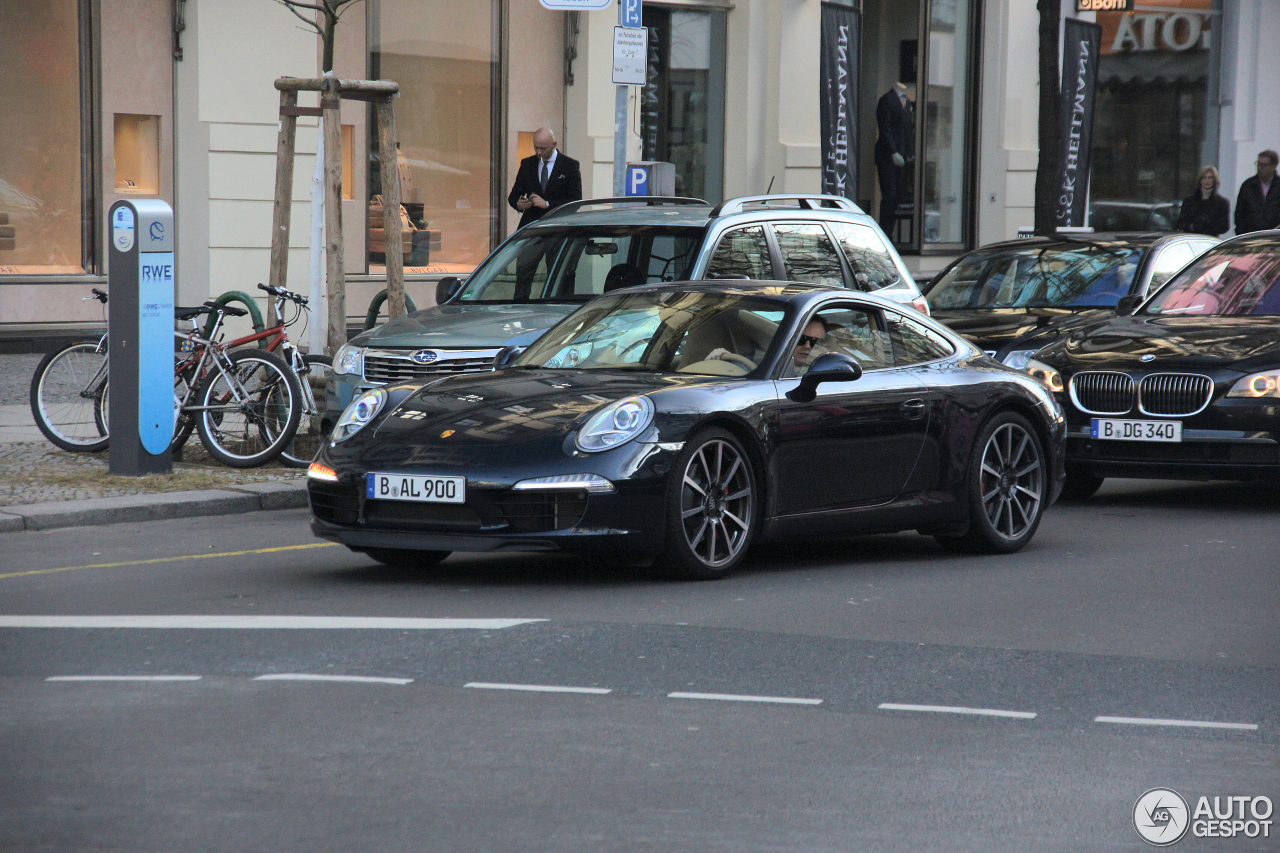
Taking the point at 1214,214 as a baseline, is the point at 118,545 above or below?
below

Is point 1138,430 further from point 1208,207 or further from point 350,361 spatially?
point 1208,207

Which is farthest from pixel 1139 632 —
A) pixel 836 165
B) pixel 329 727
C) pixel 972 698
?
pixel 836 165

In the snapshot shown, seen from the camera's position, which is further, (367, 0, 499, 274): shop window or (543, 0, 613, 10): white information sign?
(367, 0, 499, 274): shop window

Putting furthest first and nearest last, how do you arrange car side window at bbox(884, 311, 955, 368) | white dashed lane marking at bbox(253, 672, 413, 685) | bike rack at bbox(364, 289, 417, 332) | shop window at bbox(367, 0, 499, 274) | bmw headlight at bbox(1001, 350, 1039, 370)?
shop window at bbox(367, 0, 499, 274) < bike rack at bbox(364, 289, 417, 332) < bmw headlight at bbox(1001, 350, 1039, 370) < car side window at bbox(884, 311, 955, 368) < white dashed lane marking at bbox(253, 672, 413, 685)

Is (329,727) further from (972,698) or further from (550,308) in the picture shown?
(550,308)

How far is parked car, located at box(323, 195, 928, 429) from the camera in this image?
36.5 ft

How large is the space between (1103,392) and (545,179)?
7.16 m

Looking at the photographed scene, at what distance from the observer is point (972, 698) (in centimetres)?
593

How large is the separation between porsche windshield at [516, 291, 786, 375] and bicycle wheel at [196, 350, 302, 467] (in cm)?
322

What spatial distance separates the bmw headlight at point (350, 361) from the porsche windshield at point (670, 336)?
239 centimetres

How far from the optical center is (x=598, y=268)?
1199 cm

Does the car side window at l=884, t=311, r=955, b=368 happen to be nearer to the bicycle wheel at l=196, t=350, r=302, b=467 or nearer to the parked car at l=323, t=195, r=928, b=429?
the parked car at l=323, t=195, r=928, b=429

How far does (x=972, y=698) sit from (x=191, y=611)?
119 inches

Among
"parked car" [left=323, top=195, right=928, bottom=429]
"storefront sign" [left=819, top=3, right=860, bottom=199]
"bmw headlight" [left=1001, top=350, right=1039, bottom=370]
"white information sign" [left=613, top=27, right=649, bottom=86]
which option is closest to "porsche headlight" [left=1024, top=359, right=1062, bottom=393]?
"bmw headlight" [left=1001, top=350, right=1039, bottom=370]
